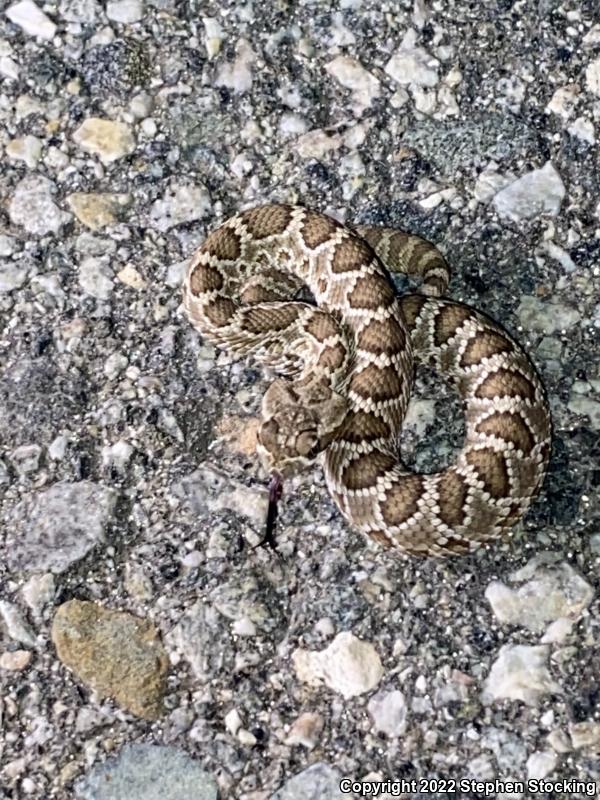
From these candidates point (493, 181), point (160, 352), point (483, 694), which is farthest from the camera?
point (493, 181)

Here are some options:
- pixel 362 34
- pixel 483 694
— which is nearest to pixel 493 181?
pixel 362 34

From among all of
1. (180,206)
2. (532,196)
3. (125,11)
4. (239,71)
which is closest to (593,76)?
(532,196)

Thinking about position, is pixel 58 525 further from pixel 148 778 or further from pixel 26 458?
pixel 148 778

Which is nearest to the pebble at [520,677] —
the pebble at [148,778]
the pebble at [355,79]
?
the pebble at [148,778]

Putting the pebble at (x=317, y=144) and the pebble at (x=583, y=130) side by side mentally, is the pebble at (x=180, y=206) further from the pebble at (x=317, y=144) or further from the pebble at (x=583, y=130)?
the pebble at (x=583, y=130)

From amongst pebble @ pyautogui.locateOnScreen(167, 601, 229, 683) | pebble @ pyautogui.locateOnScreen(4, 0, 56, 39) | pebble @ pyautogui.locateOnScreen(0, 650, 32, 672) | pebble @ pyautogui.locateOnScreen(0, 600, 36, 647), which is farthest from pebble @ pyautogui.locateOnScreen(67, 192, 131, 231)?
pebble @ pyautogui.locateOnScreen(0, 650, 32, 672)

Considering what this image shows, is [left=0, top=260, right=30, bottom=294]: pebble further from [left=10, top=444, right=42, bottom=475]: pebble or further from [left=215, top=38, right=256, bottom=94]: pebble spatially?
[left=215, top=38, right=256, bottom=94]: pebble

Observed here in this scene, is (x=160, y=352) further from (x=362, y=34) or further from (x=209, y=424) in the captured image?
(x=362, y=34)
